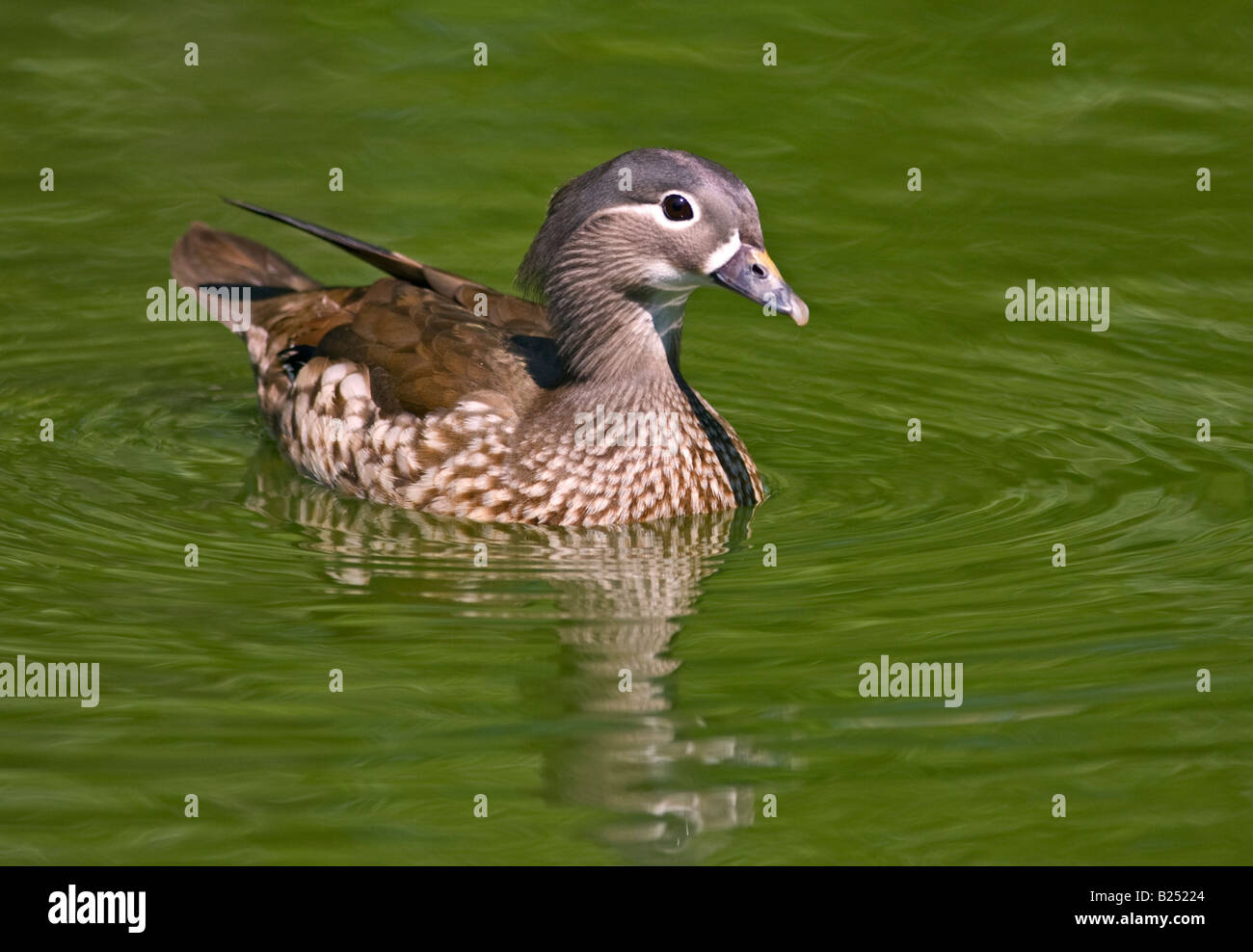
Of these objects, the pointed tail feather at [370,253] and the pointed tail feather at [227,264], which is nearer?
the pointed tail feather at [370,253]

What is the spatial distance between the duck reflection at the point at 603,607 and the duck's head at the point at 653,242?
111 centimetres

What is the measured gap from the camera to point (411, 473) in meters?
10.5

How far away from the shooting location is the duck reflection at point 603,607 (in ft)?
24.4

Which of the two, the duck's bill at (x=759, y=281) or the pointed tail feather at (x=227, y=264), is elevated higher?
the pointed tail feather at (x=227, y=264)

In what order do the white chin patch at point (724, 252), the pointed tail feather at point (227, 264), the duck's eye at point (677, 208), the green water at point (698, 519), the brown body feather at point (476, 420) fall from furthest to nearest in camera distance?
1. the pointed tail feather at point (227, 264)
2. the brown body feather at point (476, 420)
3. the duck's eye at point (677, 208)
4. the white chin patch at point (724, 252)
5. the green water at point (698, 519)

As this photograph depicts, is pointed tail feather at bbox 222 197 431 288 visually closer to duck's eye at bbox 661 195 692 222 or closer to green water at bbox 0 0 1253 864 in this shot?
green water at bbox 0 0 1253 864

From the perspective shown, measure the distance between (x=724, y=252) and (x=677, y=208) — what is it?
1.06ft

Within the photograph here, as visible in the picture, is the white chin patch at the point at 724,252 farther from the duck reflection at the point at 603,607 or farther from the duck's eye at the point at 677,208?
the duck reflection at the point at 603,607

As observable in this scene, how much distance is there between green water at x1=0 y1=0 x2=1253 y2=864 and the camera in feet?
24.7

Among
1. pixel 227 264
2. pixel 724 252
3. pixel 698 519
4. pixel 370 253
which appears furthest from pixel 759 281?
pixel 227 264

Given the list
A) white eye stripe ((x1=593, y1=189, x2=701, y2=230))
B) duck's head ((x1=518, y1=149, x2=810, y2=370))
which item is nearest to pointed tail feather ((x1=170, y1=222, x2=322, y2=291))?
duck's head ((x1=518, y1=149, x2=810, y2=370))

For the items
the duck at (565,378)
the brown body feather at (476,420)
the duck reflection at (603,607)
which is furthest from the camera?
the brown body feather at (476,420)

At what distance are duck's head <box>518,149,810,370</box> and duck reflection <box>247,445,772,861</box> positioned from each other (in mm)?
1112

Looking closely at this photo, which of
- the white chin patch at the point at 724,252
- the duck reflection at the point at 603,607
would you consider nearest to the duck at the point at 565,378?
the white chin patch at the point at 724,252
